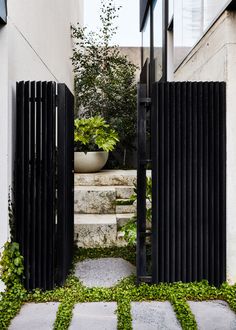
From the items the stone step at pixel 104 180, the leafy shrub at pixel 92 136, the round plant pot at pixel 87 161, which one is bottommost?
the stone step at pixel 104 180

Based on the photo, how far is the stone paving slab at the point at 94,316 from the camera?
304 centimetres

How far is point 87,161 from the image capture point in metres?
7.28

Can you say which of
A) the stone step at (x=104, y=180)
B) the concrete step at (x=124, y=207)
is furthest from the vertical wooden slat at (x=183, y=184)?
the stone step at (x=104, y=180)

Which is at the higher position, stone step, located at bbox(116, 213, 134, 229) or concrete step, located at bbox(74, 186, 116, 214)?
concrete step, located at bbox(74, 186, 116, 214)

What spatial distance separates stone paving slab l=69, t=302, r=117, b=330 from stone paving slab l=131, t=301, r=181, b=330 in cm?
18

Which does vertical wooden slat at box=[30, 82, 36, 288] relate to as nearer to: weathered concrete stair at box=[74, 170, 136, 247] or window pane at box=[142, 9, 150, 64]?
weathered concrete stair at box=[74, 170, 136, 247]

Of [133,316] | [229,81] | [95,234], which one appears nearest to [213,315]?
[133,316]

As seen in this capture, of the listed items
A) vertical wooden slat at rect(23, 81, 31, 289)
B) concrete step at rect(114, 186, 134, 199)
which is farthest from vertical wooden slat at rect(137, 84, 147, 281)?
concrete step at rect(114, 186, 134, 199)

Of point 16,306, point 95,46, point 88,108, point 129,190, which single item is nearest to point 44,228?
point 16,306

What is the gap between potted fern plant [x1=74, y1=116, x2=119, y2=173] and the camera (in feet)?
23.7

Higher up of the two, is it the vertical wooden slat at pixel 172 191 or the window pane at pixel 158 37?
the window pane at pixel 158 37

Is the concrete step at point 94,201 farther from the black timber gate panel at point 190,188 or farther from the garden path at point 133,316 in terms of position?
the garden path at point 133,316

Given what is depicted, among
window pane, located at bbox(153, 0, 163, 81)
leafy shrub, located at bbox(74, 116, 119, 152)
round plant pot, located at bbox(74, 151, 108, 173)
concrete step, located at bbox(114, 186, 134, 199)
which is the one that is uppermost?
window pane, located at bbox(153, 0, 163, 81)

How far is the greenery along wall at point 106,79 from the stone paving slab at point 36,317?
20.0 feet
